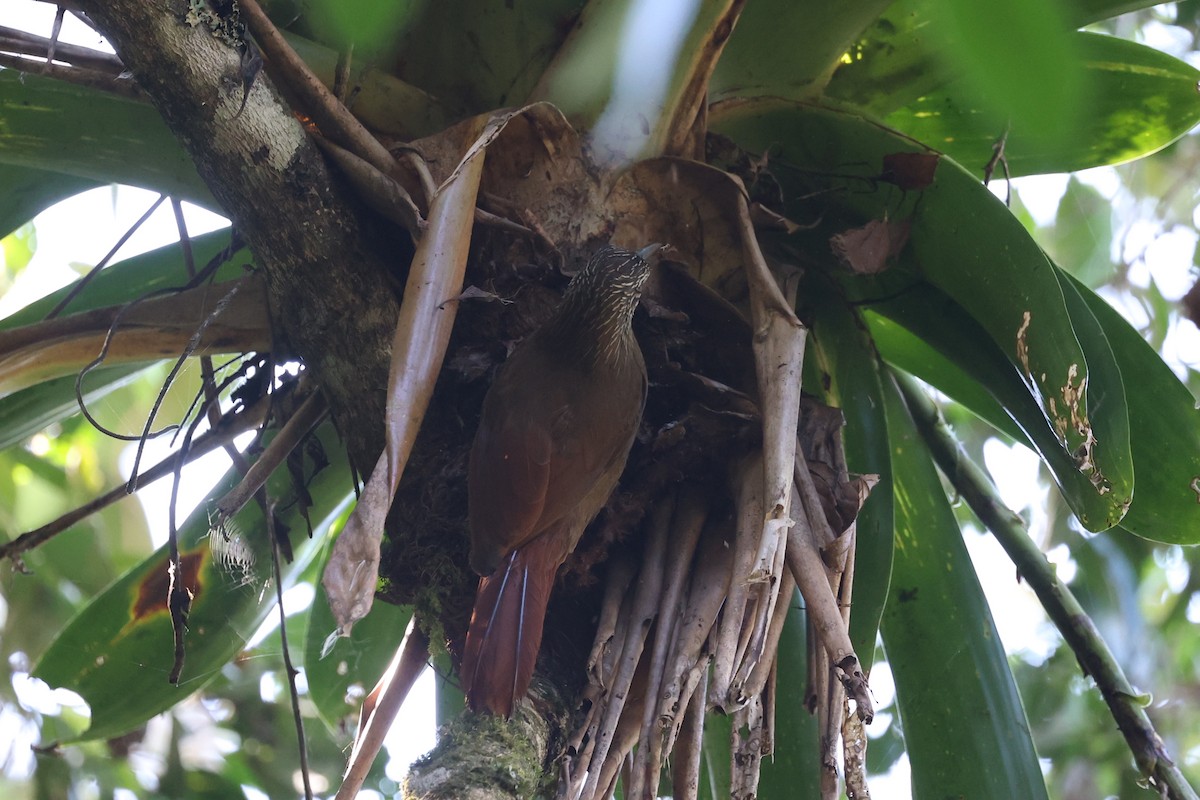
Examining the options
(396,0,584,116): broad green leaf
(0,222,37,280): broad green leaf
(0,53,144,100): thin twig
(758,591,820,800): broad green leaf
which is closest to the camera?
(0,53,144,100): thin twig

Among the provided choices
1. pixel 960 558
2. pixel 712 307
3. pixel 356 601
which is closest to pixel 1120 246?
pixel 960 558

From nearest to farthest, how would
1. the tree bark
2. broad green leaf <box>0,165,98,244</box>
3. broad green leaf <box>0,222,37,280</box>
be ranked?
the tree bark
broad green leaf <box>0,165,98,244</box>
broad green leaf <box>0,222,37,280</box>

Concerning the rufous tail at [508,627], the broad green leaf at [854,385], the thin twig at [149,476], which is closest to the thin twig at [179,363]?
the thin twig at [149,476]

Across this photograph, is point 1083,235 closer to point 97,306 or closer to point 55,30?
point 97,306

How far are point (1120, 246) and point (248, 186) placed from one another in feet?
10.8

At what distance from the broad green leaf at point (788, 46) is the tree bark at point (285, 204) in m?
0.68

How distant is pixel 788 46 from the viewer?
1.72m

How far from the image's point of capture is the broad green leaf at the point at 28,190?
189 cm

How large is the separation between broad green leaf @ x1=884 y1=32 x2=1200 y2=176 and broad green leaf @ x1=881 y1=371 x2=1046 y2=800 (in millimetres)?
500

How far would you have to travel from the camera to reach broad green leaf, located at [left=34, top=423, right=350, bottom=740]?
1.95 meters

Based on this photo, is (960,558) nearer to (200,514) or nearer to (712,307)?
(712,307)

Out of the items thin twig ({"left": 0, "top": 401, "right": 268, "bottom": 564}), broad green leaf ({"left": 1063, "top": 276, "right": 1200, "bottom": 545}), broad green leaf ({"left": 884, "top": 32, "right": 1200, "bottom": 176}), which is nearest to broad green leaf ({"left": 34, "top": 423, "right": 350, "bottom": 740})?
thin twig ({"left": 0, "top": 401, "right": 268, "bottom": 564})

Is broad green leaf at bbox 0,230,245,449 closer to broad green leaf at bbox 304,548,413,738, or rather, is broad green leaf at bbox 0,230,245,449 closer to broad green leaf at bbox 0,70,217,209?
broad green leaf at bbox 0,70,217,209

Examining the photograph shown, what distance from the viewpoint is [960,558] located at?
6.13 ft
